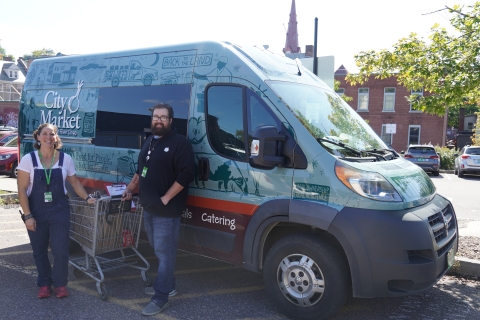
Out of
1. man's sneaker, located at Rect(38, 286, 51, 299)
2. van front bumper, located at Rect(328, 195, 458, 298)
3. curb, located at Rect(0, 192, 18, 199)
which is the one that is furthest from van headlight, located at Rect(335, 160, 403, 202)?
curb, located at Rect(0, 192, 18, 199)

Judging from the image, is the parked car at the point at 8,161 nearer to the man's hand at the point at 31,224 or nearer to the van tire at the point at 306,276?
the man's hand at the point at 31,224

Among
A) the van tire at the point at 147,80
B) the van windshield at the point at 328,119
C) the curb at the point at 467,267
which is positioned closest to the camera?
the van windshield at the point at 328,119

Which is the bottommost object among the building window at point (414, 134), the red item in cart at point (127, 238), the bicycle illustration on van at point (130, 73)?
the red item in cart at point (127, 238)

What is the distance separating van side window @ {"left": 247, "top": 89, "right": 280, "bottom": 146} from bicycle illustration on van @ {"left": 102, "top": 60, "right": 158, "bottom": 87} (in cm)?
135

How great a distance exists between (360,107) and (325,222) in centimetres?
3555

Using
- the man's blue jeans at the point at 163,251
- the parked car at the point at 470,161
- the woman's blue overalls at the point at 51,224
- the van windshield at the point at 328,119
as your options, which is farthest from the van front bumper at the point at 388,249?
the parked car at the point at 470,161

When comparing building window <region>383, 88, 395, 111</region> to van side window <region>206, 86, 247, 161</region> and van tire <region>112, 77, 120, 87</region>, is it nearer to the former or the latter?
van tire <region>112, 77, 120, 87</region>

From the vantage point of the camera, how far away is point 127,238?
4918 millimetres

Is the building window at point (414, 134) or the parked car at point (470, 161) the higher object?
the building window at point (414, 134)

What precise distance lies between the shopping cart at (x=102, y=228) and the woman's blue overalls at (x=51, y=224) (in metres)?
0.23

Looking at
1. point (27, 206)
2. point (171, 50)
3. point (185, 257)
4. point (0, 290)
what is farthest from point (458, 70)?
point (0, 290)

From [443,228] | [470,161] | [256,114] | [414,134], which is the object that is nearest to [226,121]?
[256,114]

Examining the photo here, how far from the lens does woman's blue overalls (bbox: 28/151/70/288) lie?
176 inches

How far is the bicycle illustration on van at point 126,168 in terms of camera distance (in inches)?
204
